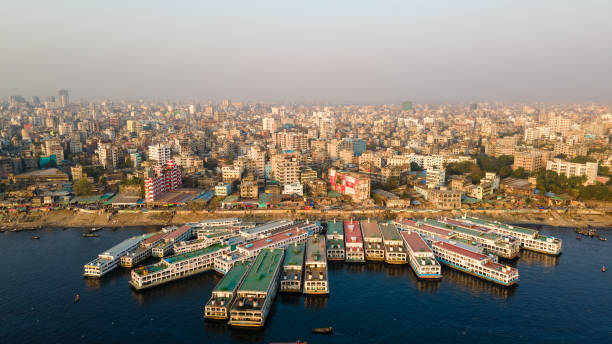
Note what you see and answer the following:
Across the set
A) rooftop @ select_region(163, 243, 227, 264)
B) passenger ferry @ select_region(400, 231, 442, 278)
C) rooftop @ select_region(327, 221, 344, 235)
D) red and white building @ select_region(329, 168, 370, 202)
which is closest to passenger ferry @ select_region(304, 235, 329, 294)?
rooftop @ select_region(327, 221, 344, 235)

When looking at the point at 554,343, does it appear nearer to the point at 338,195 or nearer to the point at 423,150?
the point at 338,195

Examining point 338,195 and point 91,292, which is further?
point 338,195

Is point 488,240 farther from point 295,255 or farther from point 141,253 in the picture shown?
point 141,253

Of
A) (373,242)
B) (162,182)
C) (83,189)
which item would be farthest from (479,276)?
(83,189)

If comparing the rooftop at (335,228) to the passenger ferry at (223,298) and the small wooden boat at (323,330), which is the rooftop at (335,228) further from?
the small wooden boat at (323,330)

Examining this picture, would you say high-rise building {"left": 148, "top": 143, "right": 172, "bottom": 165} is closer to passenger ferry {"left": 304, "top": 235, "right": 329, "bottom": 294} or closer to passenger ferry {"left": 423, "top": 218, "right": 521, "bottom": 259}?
passenger ferry {"left": 304, "top": 235, "right": 329, "bottom": 294}

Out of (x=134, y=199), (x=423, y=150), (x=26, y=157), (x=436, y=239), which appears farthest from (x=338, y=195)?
(x=26, y=157)
